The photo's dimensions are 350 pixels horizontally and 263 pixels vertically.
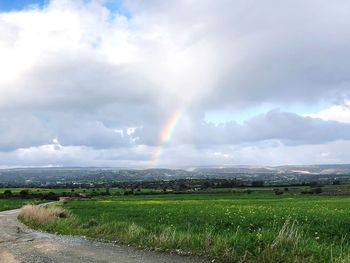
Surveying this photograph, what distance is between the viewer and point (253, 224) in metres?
25.6

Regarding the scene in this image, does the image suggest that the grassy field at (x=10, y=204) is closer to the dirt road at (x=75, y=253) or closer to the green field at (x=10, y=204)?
the green field at (x=10, y=204)

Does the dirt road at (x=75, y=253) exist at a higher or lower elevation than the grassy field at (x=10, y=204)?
higher

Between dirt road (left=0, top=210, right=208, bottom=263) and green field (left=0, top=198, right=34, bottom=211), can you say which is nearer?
dirt road (left=0, top=210, right=208, bottom=263)

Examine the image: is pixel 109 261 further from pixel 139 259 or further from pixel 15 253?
pixel 15 253

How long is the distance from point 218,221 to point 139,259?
1398 cm

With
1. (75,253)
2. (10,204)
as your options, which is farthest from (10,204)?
(75,253)

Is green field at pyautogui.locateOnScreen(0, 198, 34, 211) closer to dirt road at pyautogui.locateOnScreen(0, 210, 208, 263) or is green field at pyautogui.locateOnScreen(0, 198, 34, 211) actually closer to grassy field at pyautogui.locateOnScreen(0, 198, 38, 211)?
grassy field at pyautogui.locateOnScreen(0, 198, 38, 211)

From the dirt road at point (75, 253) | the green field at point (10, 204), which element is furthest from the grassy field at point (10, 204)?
the dirt road at point (75, 253)

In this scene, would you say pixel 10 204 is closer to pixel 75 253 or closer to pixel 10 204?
pixel 10 204

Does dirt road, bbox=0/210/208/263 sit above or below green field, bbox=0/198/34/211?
above

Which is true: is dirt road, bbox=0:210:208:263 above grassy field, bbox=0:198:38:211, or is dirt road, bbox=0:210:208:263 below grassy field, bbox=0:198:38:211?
above

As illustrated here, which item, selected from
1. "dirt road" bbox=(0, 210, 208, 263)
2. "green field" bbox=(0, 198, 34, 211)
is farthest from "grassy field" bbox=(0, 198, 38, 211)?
"dirt road" bbox=(0, 210, 208, 263)

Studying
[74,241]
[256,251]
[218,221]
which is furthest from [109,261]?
[218,221]

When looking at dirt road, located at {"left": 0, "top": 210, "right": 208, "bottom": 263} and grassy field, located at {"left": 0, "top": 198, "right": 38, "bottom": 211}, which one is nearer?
dirt road, located at {"left": 0, "top": 210, "right": 208, "bottom": 263}
